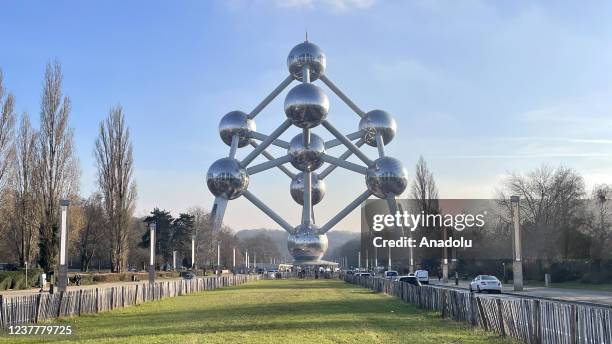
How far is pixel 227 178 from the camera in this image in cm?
6159

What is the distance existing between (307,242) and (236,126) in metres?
14.0

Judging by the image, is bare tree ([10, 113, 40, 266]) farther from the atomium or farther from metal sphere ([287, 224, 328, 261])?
metal sphere ([287, 224, 328, 261])

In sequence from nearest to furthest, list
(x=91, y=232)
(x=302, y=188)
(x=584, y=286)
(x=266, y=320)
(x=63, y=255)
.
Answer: (x=266, y=320) < (x=63, y=255) < (x=584, y=286) < (x=302, y=188) < (x=91, y=232)

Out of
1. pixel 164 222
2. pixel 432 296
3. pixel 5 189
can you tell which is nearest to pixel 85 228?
pixel 164 222

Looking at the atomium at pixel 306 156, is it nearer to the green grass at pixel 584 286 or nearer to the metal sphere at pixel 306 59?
the metal sphere at pixel 306 59

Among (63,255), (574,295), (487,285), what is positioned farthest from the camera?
(487,285)

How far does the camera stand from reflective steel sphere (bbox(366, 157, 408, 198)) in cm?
6294

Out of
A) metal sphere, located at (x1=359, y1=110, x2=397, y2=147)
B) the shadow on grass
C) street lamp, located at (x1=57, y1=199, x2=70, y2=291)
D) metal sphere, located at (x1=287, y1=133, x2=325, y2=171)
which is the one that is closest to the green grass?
the shadow on grass

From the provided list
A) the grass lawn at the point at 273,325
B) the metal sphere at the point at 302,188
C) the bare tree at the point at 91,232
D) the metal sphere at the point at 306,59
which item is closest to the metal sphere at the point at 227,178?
the metal sphere at the point at 302,188

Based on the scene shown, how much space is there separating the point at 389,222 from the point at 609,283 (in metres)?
29.8

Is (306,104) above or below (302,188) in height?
above

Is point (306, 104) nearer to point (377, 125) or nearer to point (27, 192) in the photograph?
point (377, 125)

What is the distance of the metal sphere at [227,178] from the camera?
61.7 metres

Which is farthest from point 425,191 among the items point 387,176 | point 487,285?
point 487,285
